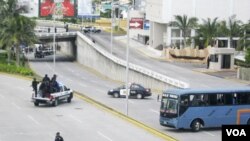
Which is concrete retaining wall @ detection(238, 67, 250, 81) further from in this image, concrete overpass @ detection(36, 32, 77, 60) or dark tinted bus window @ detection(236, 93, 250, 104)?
concrete overpass @ detection(36, 32, 77, 60)

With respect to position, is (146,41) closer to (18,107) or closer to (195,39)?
(195,39)

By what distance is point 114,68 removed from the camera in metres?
85.3

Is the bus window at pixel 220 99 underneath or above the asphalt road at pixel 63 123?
above

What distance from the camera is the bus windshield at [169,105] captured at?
3544 cm

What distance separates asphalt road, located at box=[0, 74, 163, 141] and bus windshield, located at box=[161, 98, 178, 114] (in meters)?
1.77

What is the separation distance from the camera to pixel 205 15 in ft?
349

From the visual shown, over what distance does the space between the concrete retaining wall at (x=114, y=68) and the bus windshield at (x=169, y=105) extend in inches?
779

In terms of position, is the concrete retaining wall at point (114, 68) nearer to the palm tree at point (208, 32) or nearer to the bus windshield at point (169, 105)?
the palm tree at point (208, 32)

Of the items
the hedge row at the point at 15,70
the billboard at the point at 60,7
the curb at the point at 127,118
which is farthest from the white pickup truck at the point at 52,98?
the billboard at the point at 60,7

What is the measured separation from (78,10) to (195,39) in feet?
176

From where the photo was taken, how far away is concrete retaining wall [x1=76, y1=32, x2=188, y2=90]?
63500mm

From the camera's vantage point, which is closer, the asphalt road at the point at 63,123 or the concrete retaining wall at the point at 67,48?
the asphalt road at the point at 63,123

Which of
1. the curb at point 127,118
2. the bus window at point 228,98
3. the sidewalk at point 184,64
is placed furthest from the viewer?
the sidewalk at point 184,64

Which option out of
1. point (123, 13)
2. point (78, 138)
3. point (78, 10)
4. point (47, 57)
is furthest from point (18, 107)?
point (123, 13)
